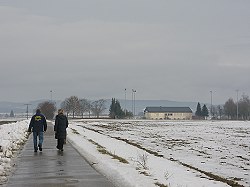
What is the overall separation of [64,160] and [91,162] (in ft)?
3.90

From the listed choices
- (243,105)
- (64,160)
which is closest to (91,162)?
(64,160)

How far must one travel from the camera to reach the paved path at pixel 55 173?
10.4m

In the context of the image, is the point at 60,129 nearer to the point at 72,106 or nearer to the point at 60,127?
the point at 60,127

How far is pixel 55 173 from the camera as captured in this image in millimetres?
12055

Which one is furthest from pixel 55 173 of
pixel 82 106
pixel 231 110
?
pixel 231 110

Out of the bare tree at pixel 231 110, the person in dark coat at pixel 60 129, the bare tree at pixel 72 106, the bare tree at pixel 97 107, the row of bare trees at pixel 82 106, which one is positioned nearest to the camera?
the person in dark coat at pixel 60 129

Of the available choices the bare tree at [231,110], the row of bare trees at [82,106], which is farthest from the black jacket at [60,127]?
the bare tree at [231,110]

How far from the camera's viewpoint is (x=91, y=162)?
14.8 meters

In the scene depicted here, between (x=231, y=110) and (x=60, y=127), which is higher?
(x=231, y=110)

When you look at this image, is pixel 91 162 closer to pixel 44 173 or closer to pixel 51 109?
pixel 44 173

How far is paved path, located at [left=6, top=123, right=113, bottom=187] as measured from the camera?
34.0 ft

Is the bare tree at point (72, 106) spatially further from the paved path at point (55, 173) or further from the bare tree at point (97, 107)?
the paved path at point (55, 173)

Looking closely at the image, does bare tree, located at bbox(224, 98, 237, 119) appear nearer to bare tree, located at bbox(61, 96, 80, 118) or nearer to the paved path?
bare tree, located at bbox(61, 96, 80, 118)

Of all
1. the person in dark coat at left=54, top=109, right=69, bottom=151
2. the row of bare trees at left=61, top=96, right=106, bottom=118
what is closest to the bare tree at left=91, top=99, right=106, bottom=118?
the row of bare trees at left=61, top=96, right=106, bottom=118
